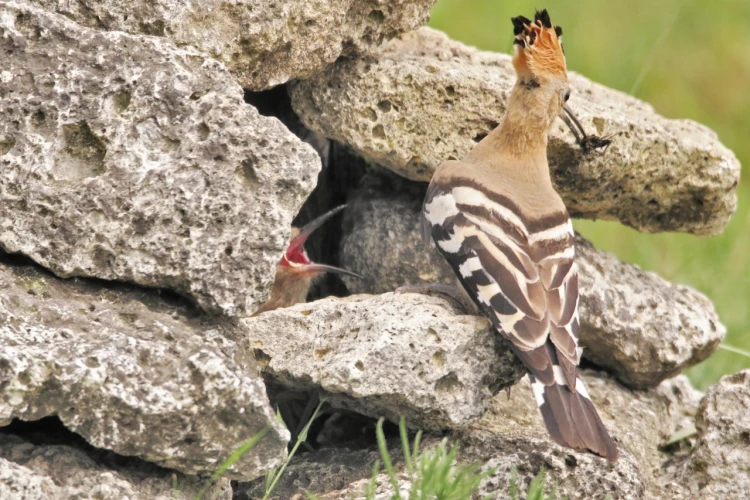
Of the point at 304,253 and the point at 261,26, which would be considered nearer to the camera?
the point at 261,26

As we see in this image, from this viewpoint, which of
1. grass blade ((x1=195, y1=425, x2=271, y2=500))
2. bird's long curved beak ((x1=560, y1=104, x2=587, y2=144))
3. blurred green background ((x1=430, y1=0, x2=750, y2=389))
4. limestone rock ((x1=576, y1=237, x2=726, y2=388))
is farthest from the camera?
blurred green background ((x1=430, y1=0, x2=750, y2=389))

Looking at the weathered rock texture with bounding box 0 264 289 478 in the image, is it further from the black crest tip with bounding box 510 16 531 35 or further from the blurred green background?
the blurred green background

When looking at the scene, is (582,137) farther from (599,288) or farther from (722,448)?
(722,448)

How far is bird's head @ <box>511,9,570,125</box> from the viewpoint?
4.47m

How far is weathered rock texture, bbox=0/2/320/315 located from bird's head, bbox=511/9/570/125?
56.9 inches

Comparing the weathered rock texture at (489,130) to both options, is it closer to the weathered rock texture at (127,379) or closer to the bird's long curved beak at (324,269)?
the bird's long curved beak at (324,269)

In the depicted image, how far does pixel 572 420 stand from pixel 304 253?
78.3 inches

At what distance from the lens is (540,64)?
4527 mm

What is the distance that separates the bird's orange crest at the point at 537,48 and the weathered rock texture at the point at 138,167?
1.48 meters

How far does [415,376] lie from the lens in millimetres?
3510

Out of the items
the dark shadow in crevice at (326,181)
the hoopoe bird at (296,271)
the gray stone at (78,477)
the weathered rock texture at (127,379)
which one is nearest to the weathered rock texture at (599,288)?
the hoopoe bird at (296,271)

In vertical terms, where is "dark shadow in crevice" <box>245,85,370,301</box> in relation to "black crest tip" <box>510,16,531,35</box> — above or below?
below

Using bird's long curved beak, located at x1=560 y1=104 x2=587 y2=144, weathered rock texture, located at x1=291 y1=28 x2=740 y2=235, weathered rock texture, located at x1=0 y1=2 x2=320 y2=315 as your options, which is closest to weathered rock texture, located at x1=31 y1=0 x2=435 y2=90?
weathered rock texture, located at x1=291 y1=28 x2=740 y2=235

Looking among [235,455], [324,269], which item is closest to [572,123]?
[324,269]
